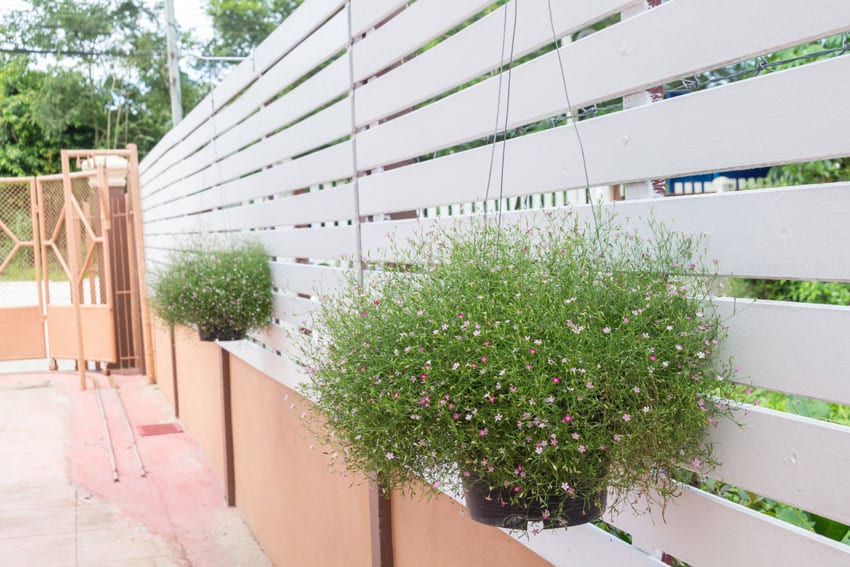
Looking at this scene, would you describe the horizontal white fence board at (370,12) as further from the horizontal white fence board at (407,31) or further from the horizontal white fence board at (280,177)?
the horizontal white fence board at (280,177)

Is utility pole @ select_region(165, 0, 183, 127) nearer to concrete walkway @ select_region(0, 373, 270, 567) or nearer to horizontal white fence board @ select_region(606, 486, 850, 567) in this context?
concrete walkway @ select_region(0, 373, 270, 567)

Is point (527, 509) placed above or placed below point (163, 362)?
above

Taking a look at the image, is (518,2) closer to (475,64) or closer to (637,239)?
(475,64)

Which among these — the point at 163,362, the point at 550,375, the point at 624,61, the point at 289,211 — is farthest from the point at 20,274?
the point at 550,375

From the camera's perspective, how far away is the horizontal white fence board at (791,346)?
119 cm

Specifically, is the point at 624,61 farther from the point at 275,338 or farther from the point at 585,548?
the point at 275,338

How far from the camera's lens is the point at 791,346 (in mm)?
1274

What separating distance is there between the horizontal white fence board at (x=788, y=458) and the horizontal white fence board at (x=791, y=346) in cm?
5

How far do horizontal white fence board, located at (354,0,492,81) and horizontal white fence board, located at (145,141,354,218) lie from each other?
12.4 inches

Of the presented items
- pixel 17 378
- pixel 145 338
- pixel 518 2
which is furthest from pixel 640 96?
pixel 17 378

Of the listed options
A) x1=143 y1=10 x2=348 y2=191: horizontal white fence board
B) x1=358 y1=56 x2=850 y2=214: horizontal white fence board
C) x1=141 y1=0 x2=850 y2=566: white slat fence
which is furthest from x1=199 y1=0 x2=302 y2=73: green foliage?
x1=358 y1=56 x2=850 y2=214: horizontal white fence board

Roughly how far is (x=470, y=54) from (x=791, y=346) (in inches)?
43.6

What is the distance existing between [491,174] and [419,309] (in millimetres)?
571

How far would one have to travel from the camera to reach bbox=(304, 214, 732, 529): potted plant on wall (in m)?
1.28
